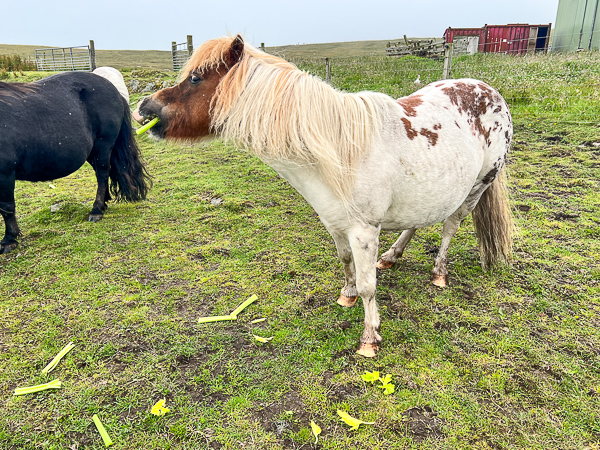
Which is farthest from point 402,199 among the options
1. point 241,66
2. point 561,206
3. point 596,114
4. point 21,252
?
point 596,114

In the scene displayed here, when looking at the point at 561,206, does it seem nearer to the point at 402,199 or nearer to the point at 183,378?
the point at 402,199

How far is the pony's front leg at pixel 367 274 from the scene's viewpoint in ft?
7.84

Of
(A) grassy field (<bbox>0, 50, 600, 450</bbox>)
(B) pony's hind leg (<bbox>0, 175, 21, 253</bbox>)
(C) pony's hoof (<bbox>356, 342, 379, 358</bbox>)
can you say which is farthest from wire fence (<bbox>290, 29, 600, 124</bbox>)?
(C) pony's hoof (<bbox>356, 342, 379, 358</bbox>)

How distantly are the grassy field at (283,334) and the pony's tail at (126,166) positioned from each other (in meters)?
0.34

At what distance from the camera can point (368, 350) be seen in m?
2.56

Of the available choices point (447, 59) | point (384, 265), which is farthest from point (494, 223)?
point (447, 59)

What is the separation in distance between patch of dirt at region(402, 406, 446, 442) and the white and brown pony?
0.50 m

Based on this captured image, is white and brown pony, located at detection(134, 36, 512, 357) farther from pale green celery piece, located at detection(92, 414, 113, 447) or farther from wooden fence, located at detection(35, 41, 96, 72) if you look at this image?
wooden fence, located at detection(35, 41, 96, 72)

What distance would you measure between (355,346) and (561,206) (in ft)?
12.1

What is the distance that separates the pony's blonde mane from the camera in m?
2.12

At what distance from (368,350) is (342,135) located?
1.51m

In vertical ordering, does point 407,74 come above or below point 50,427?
above

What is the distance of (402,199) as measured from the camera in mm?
2516

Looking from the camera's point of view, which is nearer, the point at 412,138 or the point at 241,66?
the point at 241,66
